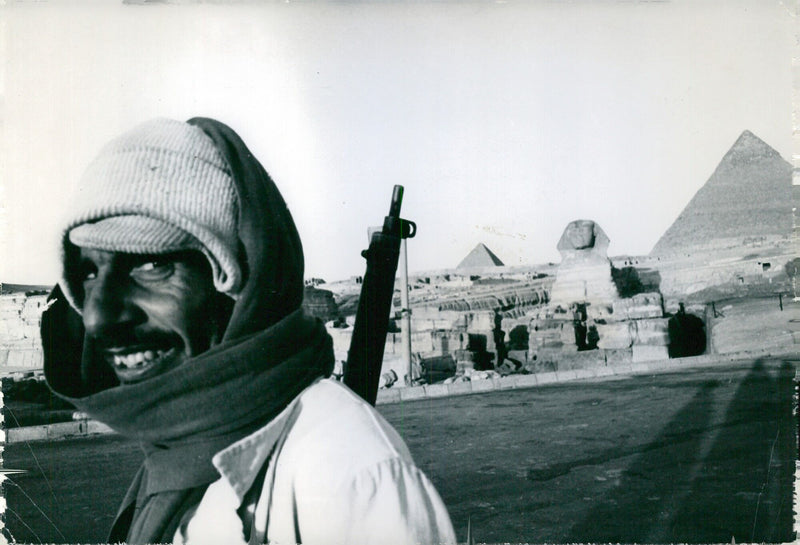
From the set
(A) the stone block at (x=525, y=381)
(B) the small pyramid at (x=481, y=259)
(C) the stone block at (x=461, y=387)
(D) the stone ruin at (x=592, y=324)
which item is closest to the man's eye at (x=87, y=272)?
(B) the small pyramid at (x=481, y=259)

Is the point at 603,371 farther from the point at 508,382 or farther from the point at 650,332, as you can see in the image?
the point at 508,382

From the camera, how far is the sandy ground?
3.33 m

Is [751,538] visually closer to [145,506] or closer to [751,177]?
[751,177]

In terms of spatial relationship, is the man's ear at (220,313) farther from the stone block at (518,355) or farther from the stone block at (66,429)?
the stone block at (518,355)

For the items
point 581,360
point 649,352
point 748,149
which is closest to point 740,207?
point 748,149

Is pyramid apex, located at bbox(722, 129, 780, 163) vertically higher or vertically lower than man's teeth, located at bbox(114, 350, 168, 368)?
higher

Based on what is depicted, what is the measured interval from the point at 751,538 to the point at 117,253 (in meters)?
2.81

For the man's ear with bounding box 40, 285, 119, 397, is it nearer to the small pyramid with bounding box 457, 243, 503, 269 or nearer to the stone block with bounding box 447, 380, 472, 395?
the small pyramid with bounding box 457, 243, 503, 269

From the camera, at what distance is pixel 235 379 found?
1.80 m

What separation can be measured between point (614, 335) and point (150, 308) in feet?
14.2

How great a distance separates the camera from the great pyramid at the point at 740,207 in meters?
3.41

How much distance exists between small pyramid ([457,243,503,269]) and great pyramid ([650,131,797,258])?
2.70 ft

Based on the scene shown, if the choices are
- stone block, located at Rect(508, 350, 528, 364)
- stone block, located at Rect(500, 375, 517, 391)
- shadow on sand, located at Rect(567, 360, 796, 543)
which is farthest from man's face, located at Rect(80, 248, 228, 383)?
stone block, located at Rect(508, 350, 528, 364)

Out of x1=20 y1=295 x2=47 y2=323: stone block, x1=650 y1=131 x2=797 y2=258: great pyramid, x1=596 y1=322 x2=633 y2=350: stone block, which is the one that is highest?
x1=650 y1=131 x2=797 y2=258: great pyramid
